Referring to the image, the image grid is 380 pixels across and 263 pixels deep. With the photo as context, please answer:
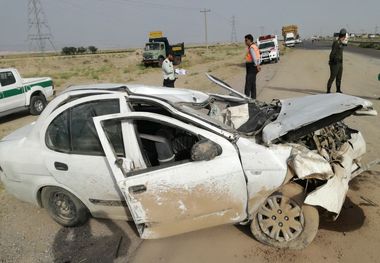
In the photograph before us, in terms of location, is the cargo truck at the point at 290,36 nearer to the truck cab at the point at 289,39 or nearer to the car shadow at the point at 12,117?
the truck cab at the point at 289,39

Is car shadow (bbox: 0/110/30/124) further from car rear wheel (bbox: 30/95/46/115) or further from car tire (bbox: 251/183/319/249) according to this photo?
car tire (bbox: 251/183/319/249)

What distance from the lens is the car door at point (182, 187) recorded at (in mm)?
3500

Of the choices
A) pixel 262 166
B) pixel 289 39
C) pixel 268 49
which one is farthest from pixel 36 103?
pixel 289 39

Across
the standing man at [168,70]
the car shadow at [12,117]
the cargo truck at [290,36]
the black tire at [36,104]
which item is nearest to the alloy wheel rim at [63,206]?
the standing man at [168,70]

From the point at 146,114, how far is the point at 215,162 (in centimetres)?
84

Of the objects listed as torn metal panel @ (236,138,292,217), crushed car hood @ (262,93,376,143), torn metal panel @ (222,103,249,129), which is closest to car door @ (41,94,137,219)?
torn metal panel @ (236,138,292,217)

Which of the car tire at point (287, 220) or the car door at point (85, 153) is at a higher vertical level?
the car door at point (85, 153)

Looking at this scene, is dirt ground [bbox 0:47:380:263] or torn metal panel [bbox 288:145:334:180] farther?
dirt ground [bbox 0:47:380:263]

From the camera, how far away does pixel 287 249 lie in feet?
12.2

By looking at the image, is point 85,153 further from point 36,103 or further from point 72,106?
point 36,103

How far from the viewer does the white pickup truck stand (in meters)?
12.0

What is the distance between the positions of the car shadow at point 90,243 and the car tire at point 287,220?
1.54m

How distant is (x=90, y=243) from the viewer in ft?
14.1

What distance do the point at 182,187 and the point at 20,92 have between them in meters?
10.8
